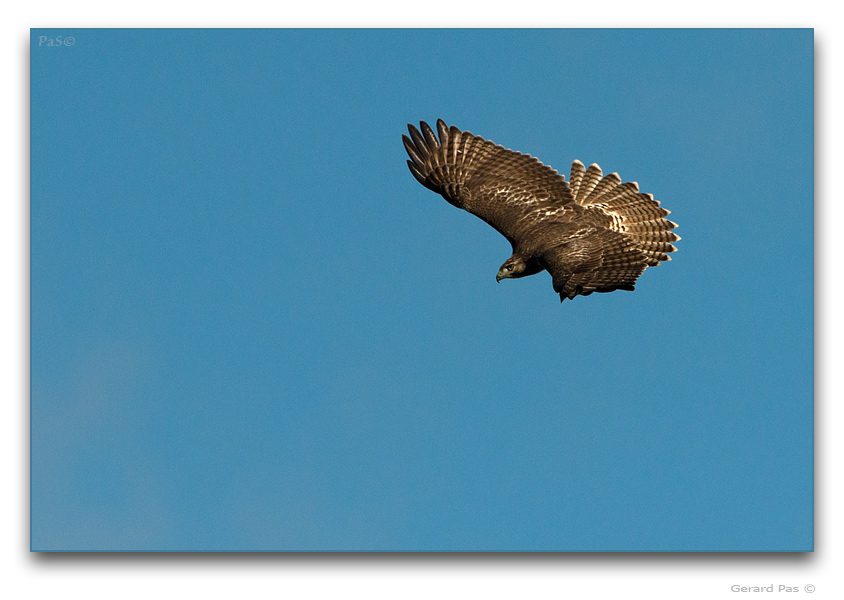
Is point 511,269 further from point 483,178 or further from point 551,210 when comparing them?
point 483,178

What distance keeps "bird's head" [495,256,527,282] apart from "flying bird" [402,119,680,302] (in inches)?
0.5

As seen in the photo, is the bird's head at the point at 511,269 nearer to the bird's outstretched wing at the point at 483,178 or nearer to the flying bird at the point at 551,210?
the flying bird at the point at 551,210

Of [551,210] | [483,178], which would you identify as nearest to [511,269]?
[551,210]

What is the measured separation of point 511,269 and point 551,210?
36.3 inches

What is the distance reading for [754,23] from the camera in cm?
1189

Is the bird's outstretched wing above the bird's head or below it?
above

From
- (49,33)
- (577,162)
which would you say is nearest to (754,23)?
(577,162)

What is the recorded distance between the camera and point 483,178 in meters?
14.8

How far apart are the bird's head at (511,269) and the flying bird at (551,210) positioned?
13mm

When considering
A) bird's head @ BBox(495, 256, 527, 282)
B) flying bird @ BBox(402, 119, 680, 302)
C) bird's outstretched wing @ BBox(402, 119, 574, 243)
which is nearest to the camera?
flying bird @ BBox(402, 119, 680, 302)

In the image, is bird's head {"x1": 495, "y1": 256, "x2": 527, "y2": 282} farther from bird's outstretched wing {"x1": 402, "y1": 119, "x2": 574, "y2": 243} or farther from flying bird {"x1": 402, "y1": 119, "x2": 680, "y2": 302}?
bird's outstretched wing {"x1": 402, "y1": 119, "x2": 574, "y2": 243}

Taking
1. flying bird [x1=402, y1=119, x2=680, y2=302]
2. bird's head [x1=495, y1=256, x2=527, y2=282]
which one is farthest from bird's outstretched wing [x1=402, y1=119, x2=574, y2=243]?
bird's head [x1=495, y1=256, x2=527, y2=282]

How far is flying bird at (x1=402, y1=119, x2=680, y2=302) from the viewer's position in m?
13.7

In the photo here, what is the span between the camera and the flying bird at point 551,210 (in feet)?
45.1
